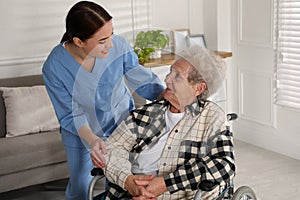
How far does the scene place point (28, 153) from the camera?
3.33m

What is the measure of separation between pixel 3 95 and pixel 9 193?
0.65 m

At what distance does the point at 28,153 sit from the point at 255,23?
2.11m

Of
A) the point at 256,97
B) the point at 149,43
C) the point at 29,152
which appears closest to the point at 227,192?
the point at 29,152

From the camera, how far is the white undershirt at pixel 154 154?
222cm

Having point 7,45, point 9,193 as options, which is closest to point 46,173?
point 9,193

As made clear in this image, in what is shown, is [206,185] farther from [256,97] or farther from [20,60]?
[256,97]

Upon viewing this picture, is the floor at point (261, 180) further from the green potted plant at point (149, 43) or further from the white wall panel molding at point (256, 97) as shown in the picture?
the green potted plant at point (149, 43)

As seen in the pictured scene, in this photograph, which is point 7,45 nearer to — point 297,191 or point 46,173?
point 46,173

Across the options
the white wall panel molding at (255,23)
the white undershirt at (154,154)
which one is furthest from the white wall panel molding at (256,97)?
the white undershirt at (154,154)

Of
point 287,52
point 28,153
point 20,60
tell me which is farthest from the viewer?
point 287,52

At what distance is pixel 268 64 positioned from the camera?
4.30 meters

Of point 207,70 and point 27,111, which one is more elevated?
point 207,70

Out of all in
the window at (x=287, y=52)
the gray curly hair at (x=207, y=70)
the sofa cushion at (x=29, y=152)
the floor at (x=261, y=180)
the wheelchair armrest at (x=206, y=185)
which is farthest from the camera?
the window at (x=287, y=52)

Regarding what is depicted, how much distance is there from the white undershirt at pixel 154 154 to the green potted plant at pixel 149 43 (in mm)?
1347
